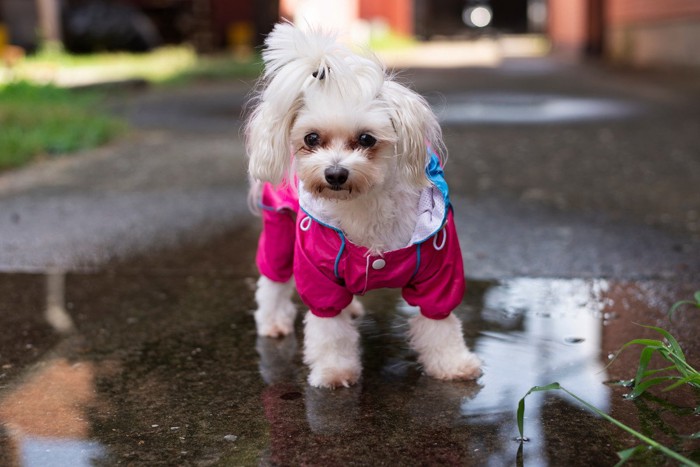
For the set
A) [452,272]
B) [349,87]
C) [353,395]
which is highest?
[349,87]

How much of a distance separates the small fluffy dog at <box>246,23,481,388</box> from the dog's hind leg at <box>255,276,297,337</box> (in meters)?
0.47

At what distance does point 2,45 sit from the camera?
719 inches

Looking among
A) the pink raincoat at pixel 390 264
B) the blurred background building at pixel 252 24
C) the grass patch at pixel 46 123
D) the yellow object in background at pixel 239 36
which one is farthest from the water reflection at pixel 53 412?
the yellow object in background at pixel 239 36

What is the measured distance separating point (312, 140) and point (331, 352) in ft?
2.60

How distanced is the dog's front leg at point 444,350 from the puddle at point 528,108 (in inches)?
262

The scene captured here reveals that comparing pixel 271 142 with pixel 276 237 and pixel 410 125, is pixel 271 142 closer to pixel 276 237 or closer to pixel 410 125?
pixel 410 125

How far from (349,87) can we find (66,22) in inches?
766

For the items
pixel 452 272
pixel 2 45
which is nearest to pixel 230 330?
pixel 452 272

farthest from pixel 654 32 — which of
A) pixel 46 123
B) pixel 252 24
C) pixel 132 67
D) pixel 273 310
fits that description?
pixel 273 310

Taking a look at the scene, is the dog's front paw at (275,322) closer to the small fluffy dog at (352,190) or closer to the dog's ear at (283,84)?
the small fluffy dog at (352,190)

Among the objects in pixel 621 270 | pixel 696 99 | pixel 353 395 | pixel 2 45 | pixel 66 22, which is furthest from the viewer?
pixel 66 22

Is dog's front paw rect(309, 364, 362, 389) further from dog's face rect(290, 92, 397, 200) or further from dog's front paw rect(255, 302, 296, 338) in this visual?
dog's face rect(290, 92, 397, 200)

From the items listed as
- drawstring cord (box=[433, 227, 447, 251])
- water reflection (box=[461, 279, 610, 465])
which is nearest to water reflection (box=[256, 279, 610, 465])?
water reflection (box=[461, 279, 610, 465])

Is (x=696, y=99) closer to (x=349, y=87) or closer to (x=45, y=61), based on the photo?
(x=349, y=87)
